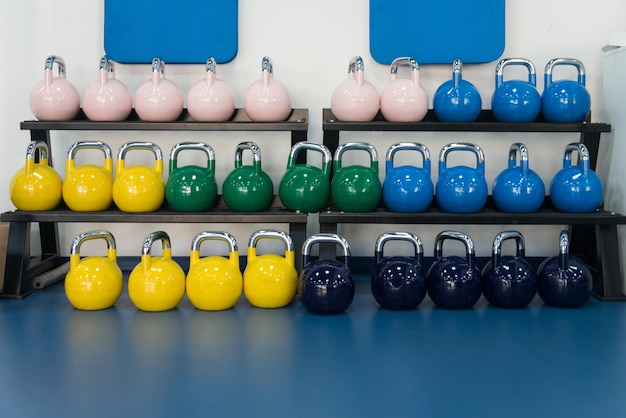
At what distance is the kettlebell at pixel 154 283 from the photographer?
11.2 feet

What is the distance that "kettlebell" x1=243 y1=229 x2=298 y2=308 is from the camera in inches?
137

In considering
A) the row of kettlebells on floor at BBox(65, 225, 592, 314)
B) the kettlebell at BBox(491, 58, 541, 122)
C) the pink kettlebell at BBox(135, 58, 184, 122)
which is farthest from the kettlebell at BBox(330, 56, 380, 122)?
the pink kettlebell at BBox(135, 58, 184, 122)

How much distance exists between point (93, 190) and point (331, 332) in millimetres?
1581

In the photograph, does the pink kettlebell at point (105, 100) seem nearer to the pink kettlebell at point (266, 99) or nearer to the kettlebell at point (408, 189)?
the pink kettlebell at point (266, 99)

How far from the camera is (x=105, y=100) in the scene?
13.1 feet

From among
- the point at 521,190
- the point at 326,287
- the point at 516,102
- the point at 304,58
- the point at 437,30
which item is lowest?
the point at 326,287

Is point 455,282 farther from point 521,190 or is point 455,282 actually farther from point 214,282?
point 214,282

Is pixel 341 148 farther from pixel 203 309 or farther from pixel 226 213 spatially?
pixel 203 309

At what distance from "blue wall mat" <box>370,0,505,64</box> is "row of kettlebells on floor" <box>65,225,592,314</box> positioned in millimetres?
1308

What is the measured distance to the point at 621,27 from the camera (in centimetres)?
441

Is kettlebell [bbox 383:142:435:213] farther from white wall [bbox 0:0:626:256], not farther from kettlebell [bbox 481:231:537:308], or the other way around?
white wall [bbox 0:0:626:256]

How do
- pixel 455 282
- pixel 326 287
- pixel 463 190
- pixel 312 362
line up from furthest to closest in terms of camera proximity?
1. pixel 463 190
2. pixel 455 282
3. pixel 326 287
4. pixel 312 362

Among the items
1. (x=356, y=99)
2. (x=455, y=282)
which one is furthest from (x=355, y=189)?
(x=455, y=282)

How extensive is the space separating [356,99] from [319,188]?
54 cm
